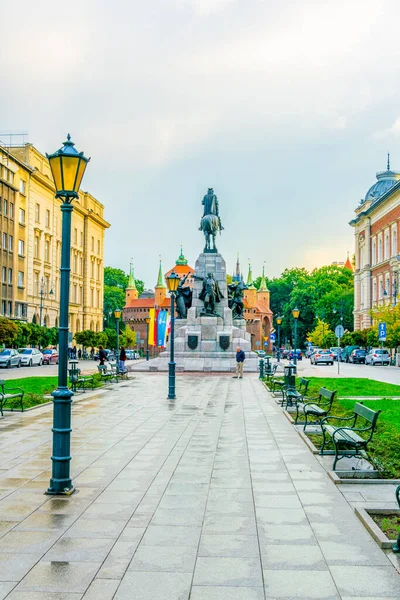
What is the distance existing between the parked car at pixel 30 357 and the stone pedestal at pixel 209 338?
11489 mm

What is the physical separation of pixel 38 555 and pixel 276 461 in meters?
4.86

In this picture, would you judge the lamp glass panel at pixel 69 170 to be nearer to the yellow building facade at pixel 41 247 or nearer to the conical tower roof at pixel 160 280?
the yellow building facade at pixel 41 247

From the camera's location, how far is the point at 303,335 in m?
109

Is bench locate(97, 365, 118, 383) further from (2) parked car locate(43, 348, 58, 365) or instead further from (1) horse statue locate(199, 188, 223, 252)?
(2) parked car locate(43, 348, 58, 365)

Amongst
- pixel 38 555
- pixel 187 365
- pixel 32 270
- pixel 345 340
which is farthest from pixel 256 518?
pixel 345 340

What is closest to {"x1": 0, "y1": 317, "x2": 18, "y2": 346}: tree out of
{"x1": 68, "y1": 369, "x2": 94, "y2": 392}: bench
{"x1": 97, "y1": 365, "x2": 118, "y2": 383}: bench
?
{"x1": 97, "y1": 365, "x2": 118, "y2": 383}: bench

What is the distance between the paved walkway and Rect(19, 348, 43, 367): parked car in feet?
114

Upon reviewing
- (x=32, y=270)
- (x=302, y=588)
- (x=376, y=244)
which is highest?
(x=376, y=244)

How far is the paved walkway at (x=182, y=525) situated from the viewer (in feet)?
15.8

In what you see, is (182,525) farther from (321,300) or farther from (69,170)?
(321,300)

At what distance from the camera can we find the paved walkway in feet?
15.8

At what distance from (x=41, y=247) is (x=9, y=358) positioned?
23.3 meters

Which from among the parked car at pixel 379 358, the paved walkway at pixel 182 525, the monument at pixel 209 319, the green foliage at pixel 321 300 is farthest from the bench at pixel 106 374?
the green foliage at pixel 321 300

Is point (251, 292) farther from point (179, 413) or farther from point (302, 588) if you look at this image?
point (302, 588)
